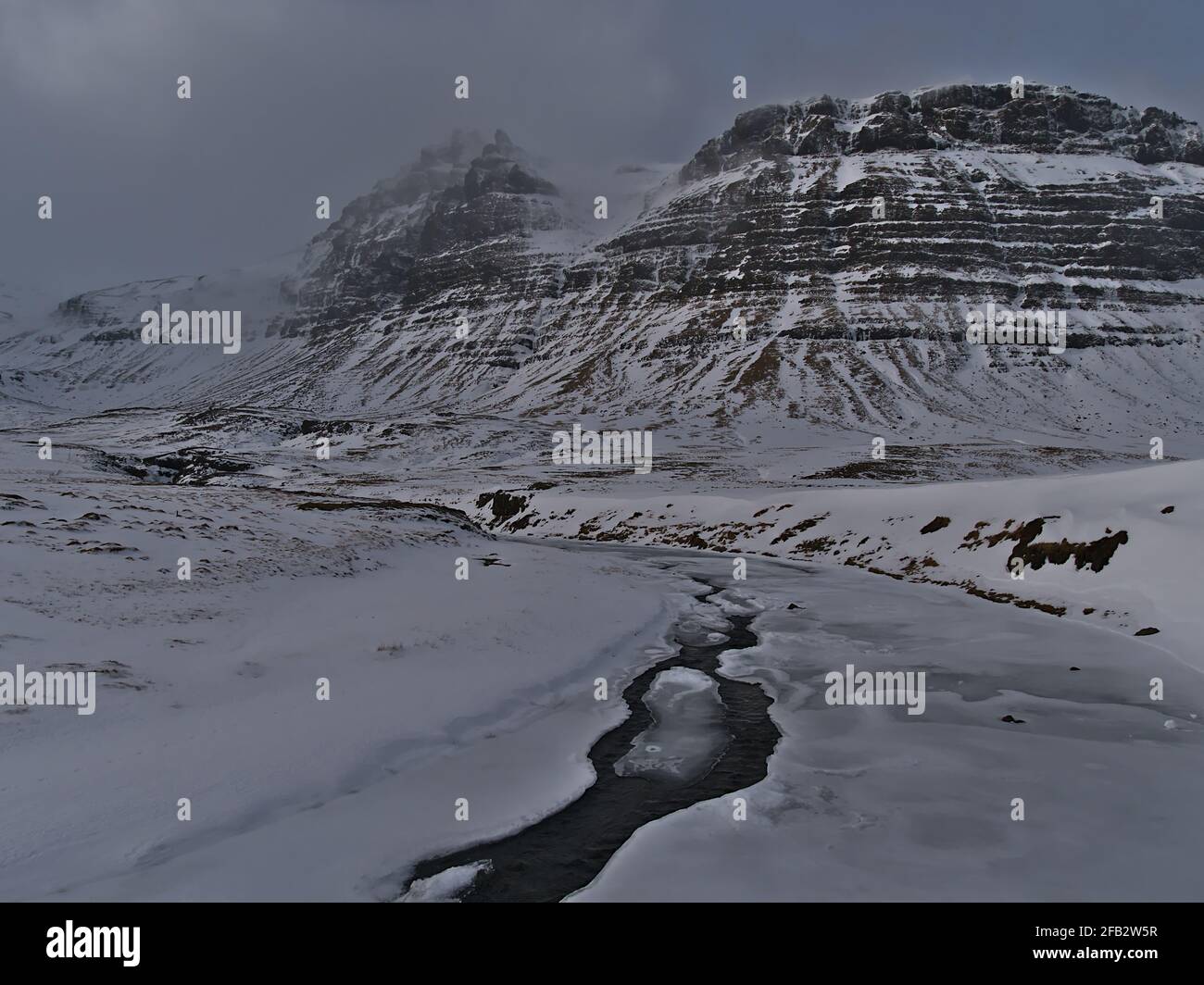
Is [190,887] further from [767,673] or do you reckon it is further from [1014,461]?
[1014,461]

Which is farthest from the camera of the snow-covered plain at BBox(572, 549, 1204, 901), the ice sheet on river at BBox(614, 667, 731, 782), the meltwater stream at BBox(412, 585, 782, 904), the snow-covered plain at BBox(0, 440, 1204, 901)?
the ice sheet on river at BBox(614, 667, 731, 782)

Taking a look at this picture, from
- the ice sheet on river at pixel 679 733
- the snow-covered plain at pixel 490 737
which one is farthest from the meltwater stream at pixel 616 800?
the snow-covered plain at pixel 490 737

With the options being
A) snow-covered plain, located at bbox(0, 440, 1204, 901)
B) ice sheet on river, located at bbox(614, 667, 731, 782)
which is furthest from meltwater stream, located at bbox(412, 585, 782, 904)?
snow-covered plain, located at bbox(0, 440, 1204, 901)

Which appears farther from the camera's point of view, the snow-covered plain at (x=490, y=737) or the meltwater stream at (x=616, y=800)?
the meltwater stream at (x=616, y=800)

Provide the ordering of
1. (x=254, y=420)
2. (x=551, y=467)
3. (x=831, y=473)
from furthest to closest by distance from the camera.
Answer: (x=254, y=420) < (x=551, y=467) < (x=831, y=473)

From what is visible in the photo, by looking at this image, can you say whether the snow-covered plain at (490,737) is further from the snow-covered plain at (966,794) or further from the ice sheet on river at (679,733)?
the ice sheet on river at (679,733)

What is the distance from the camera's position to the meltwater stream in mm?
7617

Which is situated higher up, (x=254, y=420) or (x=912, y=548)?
(x=254, y=420)

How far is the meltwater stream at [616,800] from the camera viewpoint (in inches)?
300

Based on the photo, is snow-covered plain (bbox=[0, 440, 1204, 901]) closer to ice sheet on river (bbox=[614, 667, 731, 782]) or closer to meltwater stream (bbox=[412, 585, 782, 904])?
ice sheet on river (bbox=[614, 667, 731, 782])

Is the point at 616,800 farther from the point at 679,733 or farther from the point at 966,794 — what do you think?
the point at 966,794
